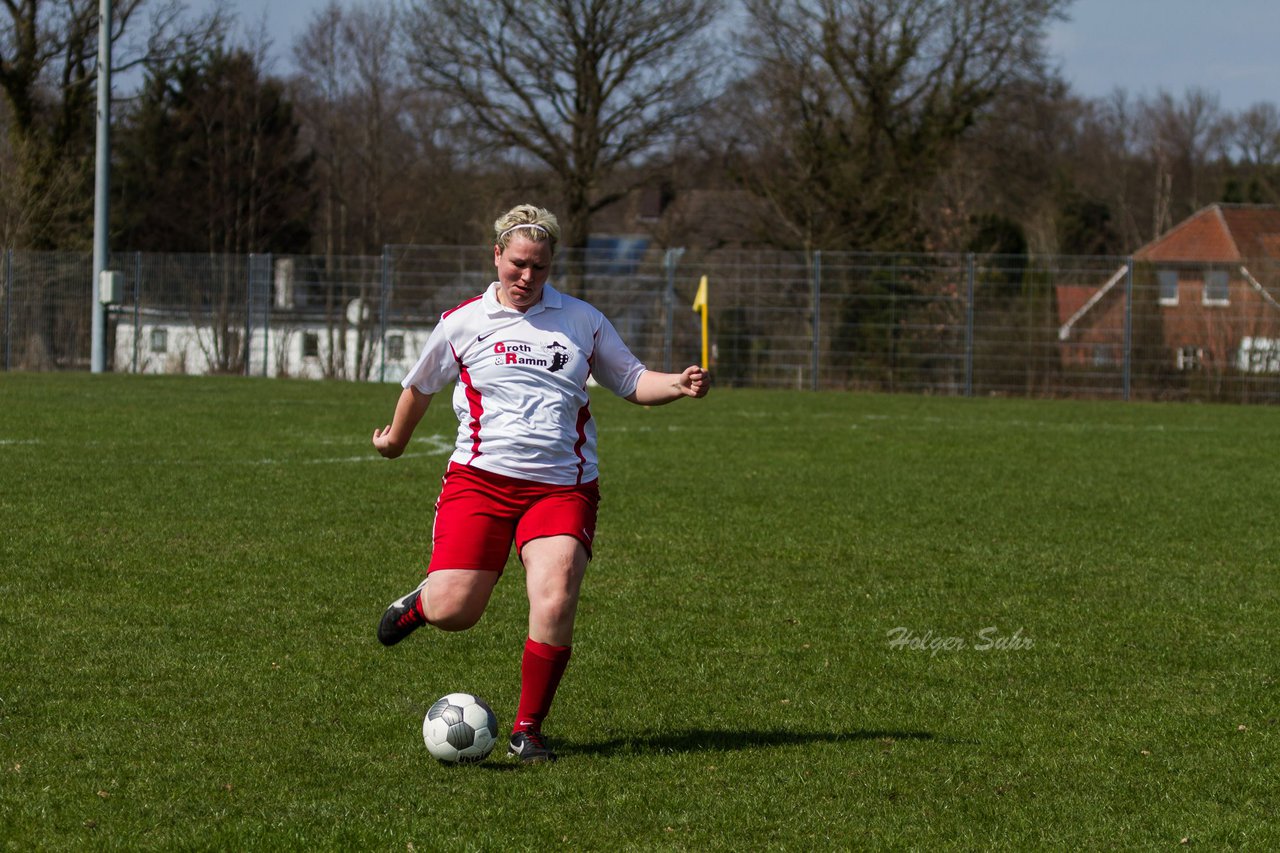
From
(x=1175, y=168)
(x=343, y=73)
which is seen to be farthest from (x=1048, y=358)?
(x=1175, y=168)

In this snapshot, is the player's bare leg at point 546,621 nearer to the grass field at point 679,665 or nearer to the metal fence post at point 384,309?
the grass field at point 679,665

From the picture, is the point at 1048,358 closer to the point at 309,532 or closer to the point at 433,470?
the point at 433,470

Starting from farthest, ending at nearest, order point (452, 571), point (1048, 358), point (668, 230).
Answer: point (668, 230)
point (1048, 358)
point (452, 571)

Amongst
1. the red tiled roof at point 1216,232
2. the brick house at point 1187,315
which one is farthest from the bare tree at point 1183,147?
the brick house at point 1187,315

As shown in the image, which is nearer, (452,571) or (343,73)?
(452,571)

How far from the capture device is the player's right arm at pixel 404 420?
5.43m

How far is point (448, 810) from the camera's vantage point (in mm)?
4340

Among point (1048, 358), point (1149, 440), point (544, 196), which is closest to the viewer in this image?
point (1149, 440)

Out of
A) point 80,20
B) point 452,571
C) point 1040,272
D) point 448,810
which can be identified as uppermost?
point 80,20

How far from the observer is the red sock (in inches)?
196

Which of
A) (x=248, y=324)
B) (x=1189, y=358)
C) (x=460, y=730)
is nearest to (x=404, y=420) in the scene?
(x=460, y=730)

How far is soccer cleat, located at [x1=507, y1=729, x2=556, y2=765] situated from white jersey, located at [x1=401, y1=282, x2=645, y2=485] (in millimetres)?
Result: 867

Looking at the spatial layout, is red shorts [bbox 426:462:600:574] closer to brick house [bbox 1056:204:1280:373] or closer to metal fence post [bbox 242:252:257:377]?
brick house [bbox 1056:204:1280:373]

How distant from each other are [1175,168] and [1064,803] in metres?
66.8
